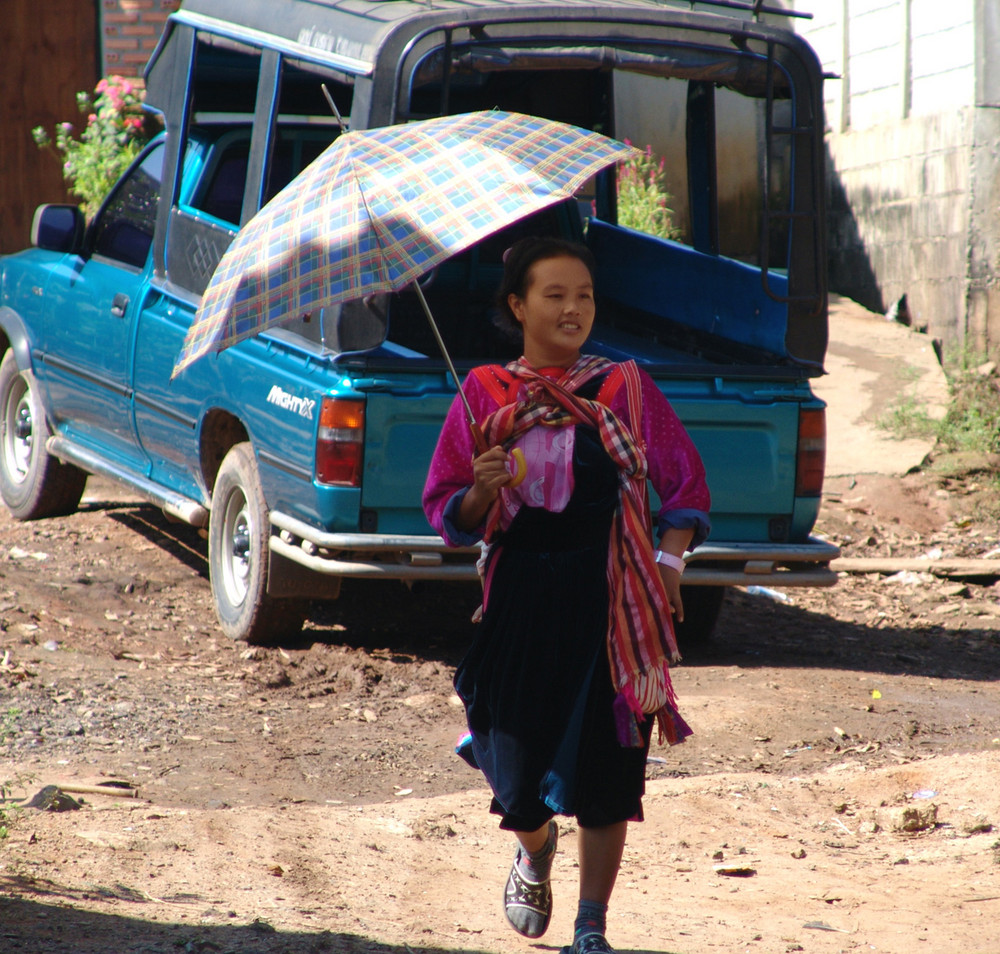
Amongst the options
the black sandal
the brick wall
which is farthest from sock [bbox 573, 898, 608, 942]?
the brick wall

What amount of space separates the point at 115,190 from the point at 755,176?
835cm

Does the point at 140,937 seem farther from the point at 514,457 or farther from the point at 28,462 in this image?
the point at 28,462

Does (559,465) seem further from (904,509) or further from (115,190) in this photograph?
(904,509)

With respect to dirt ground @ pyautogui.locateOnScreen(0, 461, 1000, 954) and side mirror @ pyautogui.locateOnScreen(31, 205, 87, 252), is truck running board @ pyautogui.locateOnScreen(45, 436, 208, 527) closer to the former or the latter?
dirt ground @ pyautogui.locateOnScreen(0, 461, 1000, 954)

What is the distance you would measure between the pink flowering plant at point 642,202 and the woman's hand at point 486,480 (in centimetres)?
742

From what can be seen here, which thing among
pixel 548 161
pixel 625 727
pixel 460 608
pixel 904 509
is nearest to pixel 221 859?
pixel 625 727

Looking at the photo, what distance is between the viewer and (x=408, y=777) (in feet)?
15.8

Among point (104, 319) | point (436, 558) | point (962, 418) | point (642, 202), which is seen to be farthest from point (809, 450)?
point (642, 202)

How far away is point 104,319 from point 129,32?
20.1 ft

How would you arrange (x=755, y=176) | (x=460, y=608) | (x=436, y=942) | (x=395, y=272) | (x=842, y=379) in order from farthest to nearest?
(x=755, y=176) → (x=842, y=379) → (x=460, y=608) → (x=436, y=942) → (x=395, y=272)

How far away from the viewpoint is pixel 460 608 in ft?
23.5

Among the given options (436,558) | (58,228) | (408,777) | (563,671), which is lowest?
(408,777)

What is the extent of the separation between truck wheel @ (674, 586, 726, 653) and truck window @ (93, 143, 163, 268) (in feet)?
10.4

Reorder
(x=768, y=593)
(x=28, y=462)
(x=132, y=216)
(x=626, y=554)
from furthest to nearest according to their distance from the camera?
(x=28, y=462)
(x=768, y=593)
(x=132, y=216)
(x=626, y=554)
